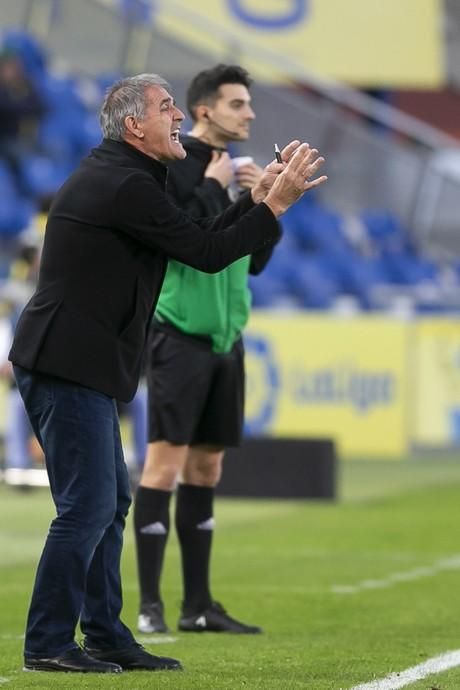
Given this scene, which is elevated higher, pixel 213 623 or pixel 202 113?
pixel 202 113

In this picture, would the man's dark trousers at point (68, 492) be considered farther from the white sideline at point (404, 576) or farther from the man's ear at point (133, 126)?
the white sideline at point (404, 576)

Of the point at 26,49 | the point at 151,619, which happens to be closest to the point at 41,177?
the point at 26,49

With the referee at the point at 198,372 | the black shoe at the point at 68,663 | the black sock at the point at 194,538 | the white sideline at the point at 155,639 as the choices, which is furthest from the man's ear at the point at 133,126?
the black sock at the point at 194,538

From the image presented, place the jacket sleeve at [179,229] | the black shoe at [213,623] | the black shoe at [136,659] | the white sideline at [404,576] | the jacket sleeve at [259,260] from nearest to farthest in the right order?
1. the jacket sleeve at [179,229]
2. the black shoe at [136,659]
3. the black shoe at [213,623]
4. the jacket sleeve at [259,260]
5. the white sideline at [404,576]

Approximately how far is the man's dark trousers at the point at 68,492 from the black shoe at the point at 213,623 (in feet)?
5.81

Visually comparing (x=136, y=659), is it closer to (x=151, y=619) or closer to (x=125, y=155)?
(x=151, y=619)

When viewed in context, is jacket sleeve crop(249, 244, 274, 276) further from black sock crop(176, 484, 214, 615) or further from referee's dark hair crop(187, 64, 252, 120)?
black sock crop(176, 484, 214, 615)

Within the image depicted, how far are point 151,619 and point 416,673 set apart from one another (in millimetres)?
1822

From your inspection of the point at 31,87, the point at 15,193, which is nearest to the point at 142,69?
the point at 31,87

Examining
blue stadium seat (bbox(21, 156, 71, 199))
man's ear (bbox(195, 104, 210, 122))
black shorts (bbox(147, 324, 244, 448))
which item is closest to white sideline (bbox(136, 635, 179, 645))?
black shorts (bbox(147, 324, 244, 448))

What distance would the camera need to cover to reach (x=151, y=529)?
25.8ft

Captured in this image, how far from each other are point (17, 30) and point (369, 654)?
1980cm

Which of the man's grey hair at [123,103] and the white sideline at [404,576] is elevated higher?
the man's grey hair at [123,103]

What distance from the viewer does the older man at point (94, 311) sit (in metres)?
5.91
